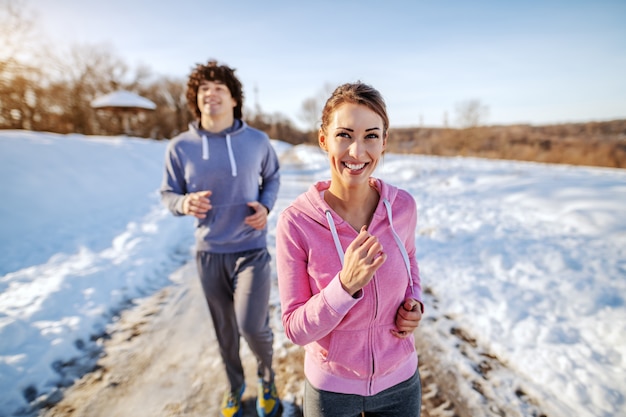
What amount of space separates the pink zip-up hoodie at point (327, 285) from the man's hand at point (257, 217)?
895 mm

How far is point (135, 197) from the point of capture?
923 cm

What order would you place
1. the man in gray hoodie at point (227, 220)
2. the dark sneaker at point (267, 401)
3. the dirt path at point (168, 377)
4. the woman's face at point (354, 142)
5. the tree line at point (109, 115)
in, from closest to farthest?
the woman's face at point (354, 142), the man in gray hoodie at point (227, 220), the dark sneaker at point (267, 401), the dirt path at point (168, 377), the tree line at point (109, 115)

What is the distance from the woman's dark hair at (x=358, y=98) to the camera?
1246 mm

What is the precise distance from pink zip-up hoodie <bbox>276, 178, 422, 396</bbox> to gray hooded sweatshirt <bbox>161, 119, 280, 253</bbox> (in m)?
1.00

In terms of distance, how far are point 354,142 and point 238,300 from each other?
1.44 metres

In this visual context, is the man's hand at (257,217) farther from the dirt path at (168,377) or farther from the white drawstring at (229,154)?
the dirt path at (168,377)

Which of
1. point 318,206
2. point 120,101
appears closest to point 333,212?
point 318,206

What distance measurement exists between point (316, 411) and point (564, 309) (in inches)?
130

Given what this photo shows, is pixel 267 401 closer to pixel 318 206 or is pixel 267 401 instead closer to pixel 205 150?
pixel 318 206

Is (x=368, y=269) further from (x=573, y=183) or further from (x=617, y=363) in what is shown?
(x=573, y=183)

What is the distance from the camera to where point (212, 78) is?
2205 millimetres

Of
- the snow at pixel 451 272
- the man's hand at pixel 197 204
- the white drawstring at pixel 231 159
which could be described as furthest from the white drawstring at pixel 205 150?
the snow at pixel 451 272

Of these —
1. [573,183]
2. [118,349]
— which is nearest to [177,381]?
[118,349]

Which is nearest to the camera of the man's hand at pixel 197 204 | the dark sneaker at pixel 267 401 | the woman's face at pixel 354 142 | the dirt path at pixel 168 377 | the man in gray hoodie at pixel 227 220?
the woman's face at pixel 354 142
